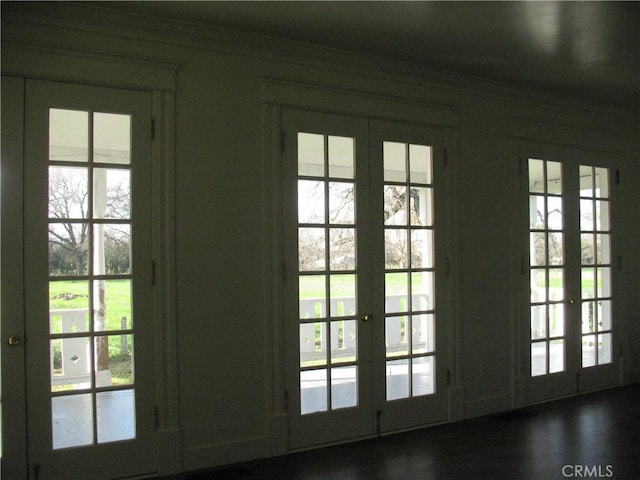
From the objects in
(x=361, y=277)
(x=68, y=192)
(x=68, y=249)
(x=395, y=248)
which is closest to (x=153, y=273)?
(x=68, y=249)

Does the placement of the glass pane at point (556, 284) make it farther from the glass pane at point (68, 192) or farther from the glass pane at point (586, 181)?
the glass pane at point (68, 192)

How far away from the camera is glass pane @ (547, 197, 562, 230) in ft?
17.5

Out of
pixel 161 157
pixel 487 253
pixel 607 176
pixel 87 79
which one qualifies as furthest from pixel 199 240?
pixel 607 176

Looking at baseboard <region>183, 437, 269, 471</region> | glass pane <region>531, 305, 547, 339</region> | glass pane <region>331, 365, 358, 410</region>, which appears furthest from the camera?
glass pane <region>531, 305, 547, 339</region>

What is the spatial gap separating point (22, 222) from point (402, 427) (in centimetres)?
295

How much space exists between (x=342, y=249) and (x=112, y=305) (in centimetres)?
159

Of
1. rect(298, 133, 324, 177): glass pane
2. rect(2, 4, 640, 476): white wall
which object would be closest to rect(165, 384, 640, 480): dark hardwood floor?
rect(2, 4, 640, 476): white wall

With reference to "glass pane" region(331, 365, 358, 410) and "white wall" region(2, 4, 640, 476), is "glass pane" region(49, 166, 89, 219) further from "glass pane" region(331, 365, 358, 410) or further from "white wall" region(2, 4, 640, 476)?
"glass pane" region(331, 365, 358, 410)

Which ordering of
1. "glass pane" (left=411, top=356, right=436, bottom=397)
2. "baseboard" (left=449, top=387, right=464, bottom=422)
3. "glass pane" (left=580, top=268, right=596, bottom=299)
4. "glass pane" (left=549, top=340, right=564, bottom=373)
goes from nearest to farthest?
"glass pane" (left=411, top=356, right=436, bottom=397), "baseboard" (left=449, top=387, right=464, bottom=422), "glass pane" (left=549, top=340, right=564, bottom=373), "glass pane" (left=580, top=268, right=596, bottom=299)

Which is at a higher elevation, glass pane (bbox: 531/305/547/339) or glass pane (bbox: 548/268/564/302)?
glass pane (bbox: 548/268/564/302)

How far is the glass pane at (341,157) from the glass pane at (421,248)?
0.74 meters

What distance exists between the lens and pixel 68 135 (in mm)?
3299

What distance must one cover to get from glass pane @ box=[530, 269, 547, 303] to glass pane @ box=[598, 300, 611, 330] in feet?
2.81
